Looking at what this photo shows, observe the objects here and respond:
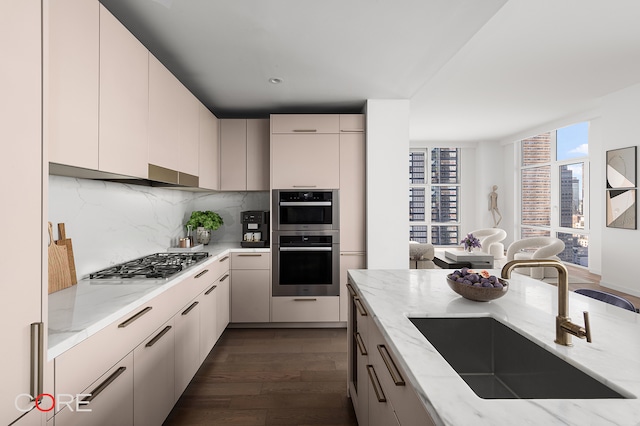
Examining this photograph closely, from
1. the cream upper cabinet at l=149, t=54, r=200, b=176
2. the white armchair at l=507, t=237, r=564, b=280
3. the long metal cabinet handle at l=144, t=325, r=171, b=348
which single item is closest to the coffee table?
the white armchair at l=507, t=237, r=564, b=280

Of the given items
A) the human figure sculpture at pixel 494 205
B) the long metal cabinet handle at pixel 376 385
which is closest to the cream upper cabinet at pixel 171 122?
the long metal cabinet handle at pixel 376 385

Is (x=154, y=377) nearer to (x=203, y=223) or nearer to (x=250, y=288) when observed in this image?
(x=250, y=288)

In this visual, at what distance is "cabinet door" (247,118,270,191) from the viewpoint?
382cm

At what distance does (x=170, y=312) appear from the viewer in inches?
78.2

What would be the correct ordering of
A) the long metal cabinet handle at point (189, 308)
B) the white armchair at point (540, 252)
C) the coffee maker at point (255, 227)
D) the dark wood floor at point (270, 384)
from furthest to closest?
the white armchair at point (540, 252), the coffee maker at point (255, 227), the long metal cabinet handle at point (189, 308), the dark wood floor at point (270, 384)

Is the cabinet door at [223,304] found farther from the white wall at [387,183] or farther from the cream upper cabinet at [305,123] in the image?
the cream upper cabinet at [305,123]

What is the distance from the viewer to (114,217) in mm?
2398

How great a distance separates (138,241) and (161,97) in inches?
48.1

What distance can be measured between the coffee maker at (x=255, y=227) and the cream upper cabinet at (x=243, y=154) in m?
0.33

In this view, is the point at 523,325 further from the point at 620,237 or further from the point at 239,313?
the point at 620,237

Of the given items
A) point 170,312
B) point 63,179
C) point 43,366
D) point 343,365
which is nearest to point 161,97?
point 63,179

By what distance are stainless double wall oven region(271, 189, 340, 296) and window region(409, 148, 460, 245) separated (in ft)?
17.6

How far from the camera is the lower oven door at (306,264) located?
11.8 ft

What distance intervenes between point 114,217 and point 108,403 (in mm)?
1431
